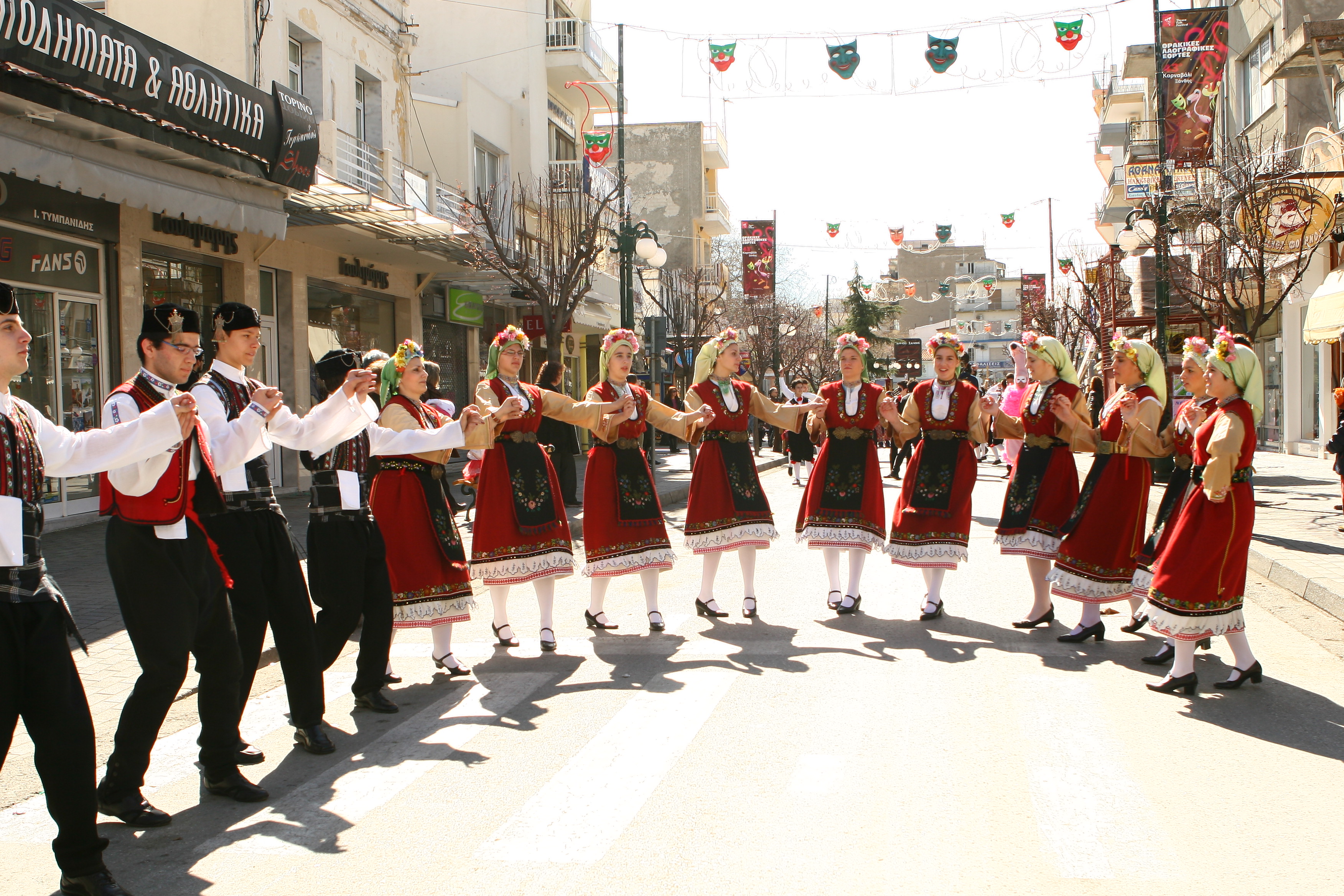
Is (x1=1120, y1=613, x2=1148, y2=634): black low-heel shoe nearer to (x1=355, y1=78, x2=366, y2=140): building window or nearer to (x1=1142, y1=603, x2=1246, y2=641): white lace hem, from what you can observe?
(x1=1142, y1=603, x2=1246, y2=641): white lace hem

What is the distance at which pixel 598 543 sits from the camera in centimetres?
791

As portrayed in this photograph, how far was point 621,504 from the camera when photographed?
796 centimetres

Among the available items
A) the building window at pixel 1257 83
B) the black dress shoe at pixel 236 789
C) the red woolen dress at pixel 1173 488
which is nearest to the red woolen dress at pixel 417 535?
the black dress shoe at pixel 236 789

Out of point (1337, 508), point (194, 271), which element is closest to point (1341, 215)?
point (1337, 508)

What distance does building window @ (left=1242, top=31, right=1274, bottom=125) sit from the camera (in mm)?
25406

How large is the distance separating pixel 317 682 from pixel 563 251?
15.5 m

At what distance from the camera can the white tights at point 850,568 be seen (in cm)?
853

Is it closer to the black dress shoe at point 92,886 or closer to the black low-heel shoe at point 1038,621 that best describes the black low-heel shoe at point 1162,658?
Answer: the black low-heel shoe at point 1038,621

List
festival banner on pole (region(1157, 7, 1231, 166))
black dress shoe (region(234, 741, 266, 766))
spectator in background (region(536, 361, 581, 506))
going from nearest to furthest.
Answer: black dress shoe (region(234, 741, 266, 766)), spectator in background (region(536, 361, 581, 506)), festival banner on pole (region(1157, 7, 1231, 166))

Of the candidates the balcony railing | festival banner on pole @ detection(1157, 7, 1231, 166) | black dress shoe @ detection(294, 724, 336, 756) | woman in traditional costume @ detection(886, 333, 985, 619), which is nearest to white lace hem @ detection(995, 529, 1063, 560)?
woman in traditional costume @ detection(886, 333, 985, 619)

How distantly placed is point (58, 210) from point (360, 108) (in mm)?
9190

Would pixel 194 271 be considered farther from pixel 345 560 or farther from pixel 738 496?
pixel 345 560

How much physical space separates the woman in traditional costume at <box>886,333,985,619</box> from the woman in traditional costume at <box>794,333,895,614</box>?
0.76ft

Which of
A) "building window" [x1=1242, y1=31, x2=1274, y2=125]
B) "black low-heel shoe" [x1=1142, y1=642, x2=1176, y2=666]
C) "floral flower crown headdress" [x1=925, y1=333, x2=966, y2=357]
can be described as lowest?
"black low-heel shoe" [x1=1142, y1=642, x2=1176, y2=666]
